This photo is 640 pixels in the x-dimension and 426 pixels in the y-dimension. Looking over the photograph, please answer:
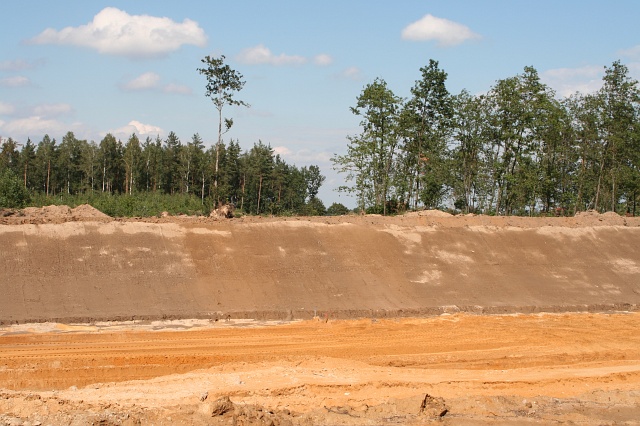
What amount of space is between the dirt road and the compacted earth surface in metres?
0.05

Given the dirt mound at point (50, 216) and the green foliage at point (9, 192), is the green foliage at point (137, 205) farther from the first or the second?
the dirt mound at point (50, 216)

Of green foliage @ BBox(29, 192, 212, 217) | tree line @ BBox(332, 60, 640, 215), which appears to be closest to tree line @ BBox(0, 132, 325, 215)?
green foliage @ BBox(29, 192, 212, 217)

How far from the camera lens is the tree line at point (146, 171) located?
67750 mm

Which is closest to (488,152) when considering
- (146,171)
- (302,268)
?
(302,268)

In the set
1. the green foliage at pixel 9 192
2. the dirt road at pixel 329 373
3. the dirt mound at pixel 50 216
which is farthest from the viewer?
the green foliage at pixel 9 192

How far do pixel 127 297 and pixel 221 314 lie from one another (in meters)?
2.91

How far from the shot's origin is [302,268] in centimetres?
2227

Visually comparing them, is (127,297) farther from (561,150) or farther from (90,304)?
(561,150)

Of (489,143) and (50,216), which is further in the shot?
(489,143)

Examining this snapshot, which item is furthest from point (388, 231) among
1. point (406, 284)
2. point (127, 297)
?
point (127, 297)

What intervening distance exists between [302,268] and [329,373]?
374 inches

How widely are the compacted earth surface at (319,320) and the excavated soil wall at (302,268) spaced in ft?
0.23

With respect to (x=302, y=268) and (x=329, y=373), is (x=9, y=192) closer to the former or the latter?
(x=302, y=268)

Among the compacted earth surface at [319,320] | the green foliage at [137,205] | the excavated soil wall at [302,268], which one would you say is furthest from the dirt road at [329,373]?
the green foliage at [137,205]
